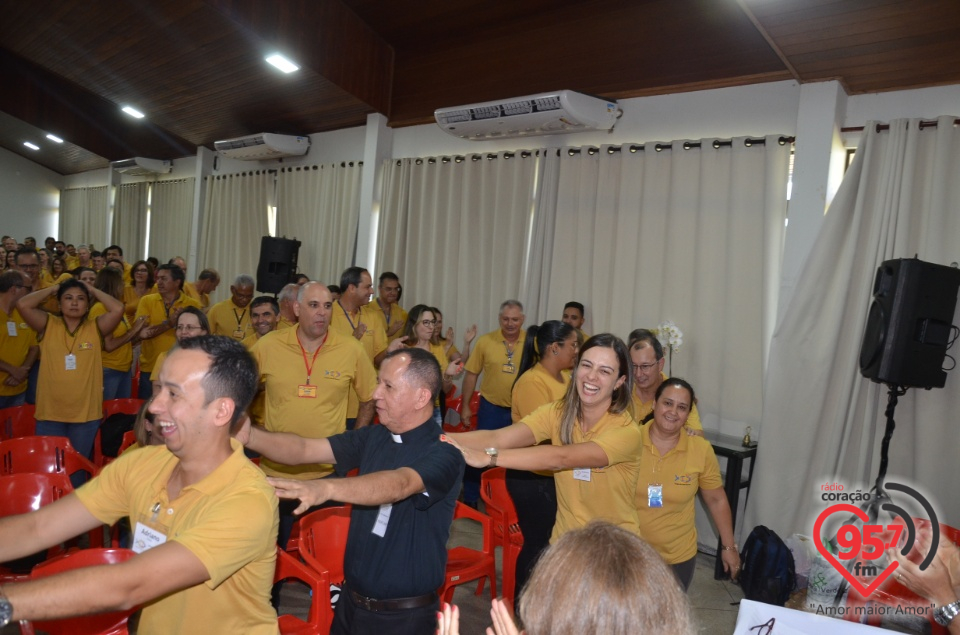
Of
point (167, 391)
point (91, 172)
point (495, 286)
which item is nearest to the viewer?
point (167, 391)

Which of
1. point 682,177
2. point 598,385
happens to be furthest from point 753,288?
point 598,385

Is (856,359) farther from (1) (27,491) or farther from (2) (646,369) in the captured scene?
(1) (27,491)

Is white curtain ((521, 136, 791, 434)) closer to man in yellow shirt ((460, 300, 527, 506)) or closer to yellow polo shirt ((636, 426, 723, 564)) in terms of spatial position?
man in yellow shirt ((460, 300, 527, 506))

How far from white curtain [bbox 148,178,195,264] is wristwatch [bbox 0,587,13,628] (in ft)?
34.5

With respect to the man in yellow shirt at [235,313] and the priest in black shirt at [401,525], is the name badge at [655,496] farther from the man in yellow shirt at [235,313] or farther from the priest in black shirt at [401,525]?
the man in yellow shirt at [235,313]

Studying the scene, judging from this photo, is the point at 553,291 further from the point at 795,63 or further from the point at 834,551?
the point at 834,551

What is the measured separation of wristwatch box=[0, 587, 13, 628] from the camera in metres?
1.19

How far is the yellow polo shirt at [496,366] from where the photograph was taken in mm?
5648

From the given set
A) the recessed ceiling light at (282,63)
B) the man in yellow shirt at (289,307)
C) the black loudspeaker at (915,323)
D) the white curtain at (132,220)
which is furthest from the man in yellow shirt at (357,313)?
the white curtain at (132,220)

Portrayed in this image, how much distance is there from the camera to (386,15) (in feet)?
23.8

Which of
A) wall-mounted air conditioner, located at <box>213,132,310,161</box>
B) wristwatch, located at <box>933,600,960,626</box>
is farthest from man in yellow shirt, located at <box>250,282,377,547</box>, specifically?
wall-mounted air conditioner, located at <box>213,132,310,161</box>

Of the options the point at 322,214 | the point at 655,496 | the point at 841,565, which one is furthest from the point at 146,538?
the point at 322,214

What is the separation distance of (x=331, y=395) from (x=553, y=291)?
3.20 m

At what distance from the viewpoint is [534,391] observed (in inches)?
147
